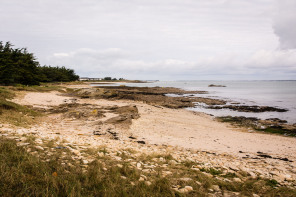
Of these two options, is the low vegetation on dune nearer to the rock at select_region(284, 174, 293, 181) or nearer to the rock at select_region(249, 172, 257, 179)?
the rock at select_region(249, 172, 257, 179)

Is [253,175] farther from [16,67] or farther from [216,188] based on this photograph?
[16,67]

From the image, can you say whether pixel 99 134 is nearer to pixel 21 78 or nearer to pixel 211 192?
pixel 211 192

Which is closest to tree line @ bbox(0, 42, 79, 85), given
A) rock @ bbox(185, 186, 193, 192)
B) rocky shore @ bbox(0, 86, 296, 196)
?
rocky shore @ bbox(0, 86, 296, 196)

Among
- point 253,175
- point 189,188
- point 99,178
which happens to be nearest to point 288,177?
point 253,175

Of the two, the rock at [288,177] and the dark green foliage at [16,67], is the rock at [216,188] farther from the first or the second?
the dark green foliage at [16,67]

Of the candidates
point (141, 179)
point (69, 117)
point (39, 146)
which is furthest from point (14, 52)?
point (141, 179)

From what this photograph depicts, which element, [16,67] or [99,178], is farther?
Answer: [16,67]

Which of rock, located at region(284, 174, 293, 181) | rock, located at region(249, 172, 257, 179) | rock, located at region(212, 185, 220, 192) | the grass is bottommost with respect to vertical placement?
rock, located at region(284, 174, 293, 181)

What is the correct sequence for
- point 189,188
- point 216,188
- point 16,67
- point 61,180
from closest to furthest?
point 61,180, point 189,188, point 216,188, point 16,67

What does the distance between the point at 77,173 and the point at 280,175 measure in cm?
630

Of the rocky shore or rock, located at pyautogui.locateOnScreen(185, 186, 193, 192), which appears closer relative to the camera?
rock, located at pyautogui.locateOnScreen(185, 186, 193, 192)

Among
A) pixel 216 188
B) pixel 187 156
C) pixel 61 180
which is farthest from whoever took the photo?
pixel 187 156

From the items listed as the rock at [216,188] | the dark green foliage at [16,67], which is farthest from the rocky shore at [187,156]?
the dark green foliage at [16,67]

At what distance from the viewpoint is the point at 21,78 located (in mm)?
40062
